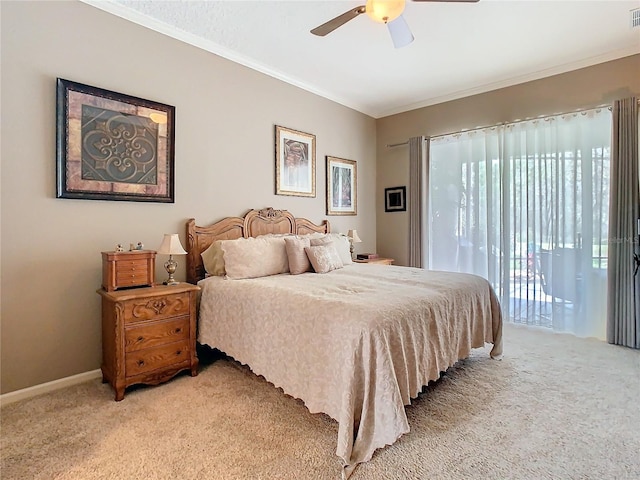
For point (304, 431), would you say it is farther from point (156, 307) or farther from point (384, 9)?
point (384, 9)

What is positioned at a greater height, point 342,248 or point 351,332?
point 342,248

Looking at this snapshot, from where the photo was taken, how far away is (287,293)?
227cm

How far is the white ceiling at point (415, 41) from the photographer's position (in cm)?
264

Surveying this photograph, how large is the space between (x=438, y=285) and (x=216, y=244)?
197 cm

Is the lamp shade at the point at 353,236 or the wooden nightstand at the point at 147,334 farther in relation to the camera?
the lamp shade at the point at 353,236

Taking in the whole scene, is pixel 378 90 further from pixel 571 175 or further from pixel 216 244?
pixel 216 244

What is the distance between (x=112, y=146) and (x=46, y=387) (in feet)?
6.01

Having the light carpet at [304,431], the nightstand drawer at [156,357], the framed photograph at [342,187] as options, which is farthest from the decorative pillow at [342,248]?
the nightstand drawer at [156,357]

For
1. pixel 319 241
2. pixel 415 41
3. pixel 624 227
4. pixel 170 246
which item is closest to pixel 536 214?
pixel 624 227

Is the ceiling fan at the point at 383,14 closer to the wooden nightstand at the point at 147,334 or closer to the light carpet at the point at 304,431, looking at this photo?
the wooden nightstand at the point at 147,334

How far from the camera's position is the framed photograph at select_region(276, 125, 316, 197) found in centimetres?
391

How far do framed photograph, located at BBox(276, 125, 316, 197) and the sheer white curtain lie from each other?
183 cm

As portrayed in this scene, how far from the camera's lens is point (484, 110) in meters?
4.21

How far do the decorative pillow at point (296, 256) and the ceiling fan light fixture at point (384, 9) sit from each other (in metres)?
1.97
